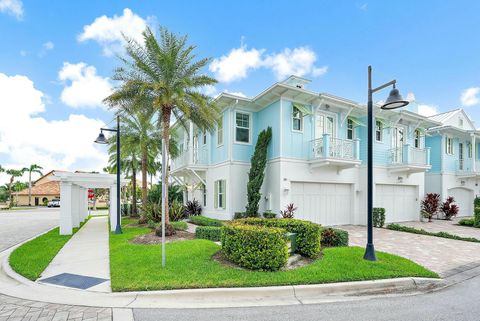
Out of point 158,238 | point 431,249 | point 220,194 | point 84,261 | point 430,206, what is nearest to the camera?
point 84,261

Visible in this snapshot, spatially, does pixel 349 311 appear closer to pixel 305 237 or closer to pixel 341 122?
pixel 305 237

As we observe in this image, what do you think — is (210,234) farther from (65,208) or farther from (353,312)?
(65,208)

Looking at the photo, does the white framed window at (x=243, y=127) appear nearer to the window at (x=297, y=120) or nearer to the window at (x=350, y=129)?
the window at (x=297, y=120)

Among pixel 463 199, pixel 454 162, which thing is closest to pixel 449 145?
pixel 454 162

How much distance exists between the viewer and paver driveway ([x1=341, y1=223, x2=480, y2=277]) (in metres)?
7.87

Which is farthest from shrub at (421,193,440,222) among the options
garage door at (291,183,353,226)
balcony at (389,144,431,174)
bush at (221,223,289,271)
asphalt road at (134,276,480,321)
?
bush at (221,223,289,271)

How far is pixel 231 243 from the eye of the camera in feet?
23.0

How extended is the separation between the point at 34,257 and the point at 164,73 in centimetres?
817

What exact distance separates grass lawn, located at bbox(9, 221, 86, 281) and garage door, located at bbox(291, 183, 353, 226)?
10.6 metres

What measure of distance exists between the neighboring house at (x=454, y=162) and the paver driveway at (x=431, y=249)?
10.8 meters

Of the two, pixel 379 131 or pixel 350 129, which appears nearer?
pixel 350 129

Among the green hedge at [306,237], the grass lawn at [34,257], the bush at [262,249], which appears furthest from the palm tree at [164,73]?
the green hedge at [306,237]

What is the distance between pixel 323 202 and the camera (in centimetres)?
1550

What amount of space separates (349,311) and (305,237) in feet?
9.21
